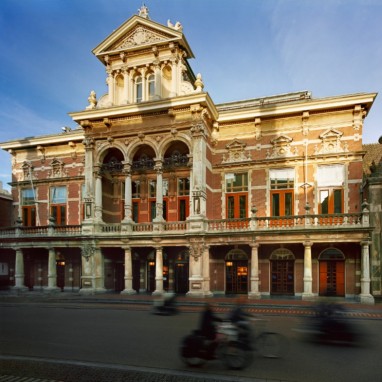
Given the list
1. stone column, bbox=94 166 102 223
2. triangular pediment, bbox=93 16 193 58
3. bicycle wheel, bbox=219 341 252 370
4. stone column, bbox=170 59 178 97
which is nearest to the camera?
bicycle wheel, bbox=219 341 252 370

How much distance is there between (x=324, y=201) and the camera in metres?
21.6

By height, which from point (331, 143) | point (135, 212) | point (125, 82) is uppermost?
point (125, 82)

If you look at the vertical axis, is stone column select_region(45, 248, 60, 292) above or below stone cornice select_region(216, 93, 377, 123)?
below

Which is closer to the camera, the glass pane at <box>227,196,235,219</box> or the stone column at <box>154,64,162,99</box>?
the stone column at <box>154,64,162,99</box>

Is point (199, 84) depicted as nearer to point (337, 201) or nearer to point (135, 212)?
point (135, 212)

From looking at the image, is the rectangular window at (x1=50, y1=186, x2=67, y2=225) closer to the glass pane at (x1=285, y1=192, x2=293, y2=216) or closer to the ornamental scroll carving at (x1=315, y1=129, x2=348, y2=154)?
the glass pane at (x1=285, y1=192, x2=293, y2=216)

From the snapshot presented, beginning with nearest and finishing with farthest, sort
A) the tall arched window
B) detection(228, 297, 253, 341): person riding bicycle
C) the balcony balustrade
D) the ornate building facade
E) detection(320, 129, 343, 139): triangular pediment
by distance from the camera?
1. detection(228, 297, 253, 341): person riding bicycle
2. the balcony balustrade
3. the ornate building facade
4. detection(320, 129, 343, 139): triangular pediment
5. the tall arched window

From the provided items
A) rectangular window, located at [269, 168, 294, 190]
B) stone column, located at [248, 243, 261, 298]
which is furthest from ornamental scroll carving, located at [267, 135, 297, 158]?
stone column, located at [248, 243, 261, 298]

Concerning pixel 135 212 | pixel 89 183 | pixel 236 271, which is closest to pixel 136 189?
pixel 135 212

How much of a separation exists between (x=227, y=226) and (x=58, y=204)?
50.0ft

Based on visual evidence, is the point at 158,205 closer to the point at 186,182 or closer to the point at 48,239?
the point at 186,182

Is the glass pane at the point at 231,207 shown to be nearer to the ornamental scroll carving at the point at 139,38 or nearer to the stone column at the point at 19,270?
the ornamental scroll carving at the point at 139,38

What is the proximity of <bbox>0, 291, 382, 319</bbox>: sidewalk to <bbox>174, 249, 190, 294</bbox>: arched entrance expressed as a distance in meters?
3.26

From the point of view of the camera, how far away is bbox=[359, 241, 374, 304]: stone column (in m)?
18.4
